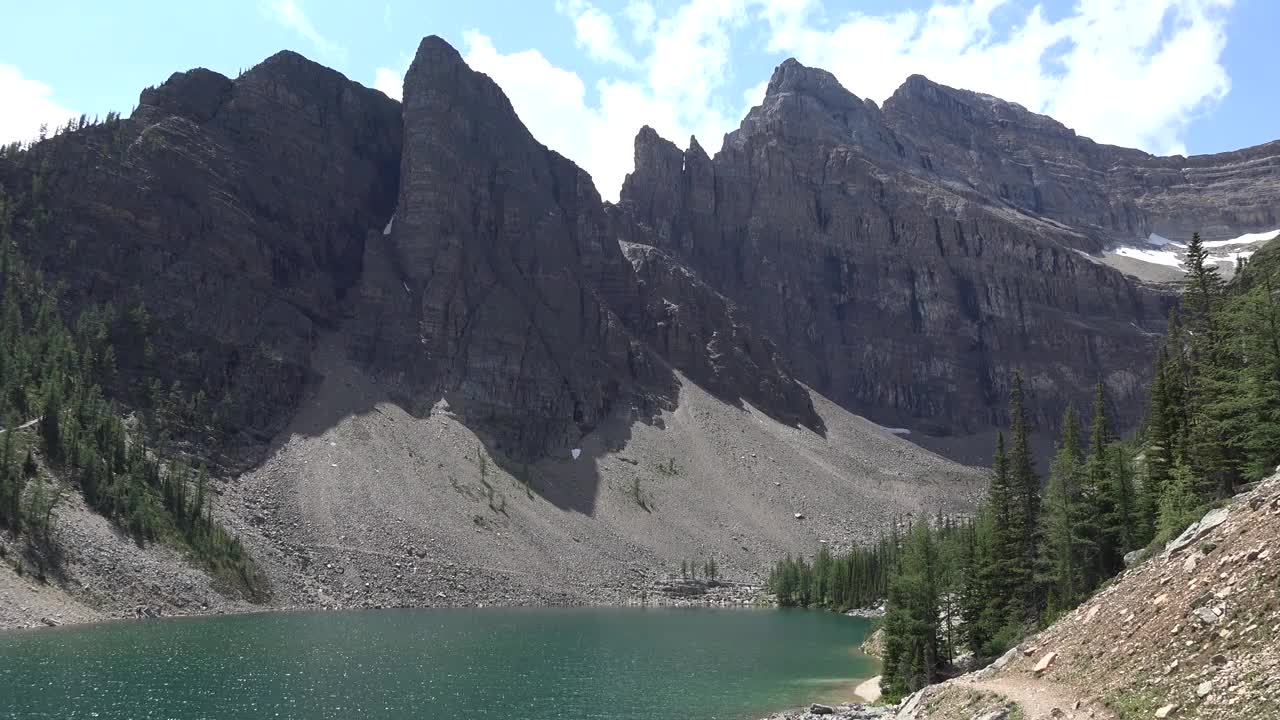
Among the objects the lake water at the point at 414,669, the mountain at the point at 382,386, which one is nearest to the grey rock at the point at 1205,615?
the lake water at the point at 414,669

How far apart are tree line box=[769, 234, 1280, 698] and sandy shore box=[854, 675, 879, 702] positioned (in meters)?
1.46

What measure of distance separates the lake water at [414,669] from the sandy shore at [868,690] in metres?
0.90

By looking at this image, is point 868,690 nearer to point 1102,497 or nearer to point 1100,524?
point 1100,524

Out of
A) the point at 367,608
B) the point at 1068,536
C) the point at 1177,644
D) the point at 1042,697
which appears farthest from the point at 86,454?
the point at 1177,644

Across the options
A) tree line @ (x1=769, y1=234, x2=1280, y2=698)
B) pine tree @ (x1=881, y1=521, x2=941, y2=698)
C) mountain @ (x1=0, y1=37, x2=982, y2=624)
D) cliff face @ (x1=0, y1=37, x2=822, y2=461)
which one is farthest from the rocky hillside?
cliff face @ (x1=0, y1=37, x2=822, y2=461)

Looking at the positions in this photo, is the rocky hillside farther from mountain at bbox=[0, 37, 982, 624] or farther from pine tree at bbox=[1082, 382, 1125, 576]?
mountain at bbox=[0, 37, 982, 624]

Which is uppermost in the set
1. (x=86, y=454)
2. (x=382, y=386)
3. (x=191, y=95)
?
(x=191, y=95)

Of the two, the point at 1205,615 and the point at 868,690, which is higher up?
the point at 1205,615

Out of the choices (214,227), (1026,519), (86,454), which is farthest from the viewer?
(214,227)

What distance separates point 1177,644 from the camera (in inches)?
903

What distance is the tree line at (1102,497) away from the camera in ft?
123

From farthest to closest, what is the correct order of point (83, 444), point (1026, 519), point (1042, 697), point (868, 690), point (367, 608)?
point (367, 608) < point (83, 444) < point (868, 690) < point (1026, 519) < point (1042, 697)

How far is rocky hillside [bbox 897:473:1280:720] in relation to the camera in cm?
2011

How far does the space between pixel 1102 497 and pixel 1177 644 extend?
88.8 ft
